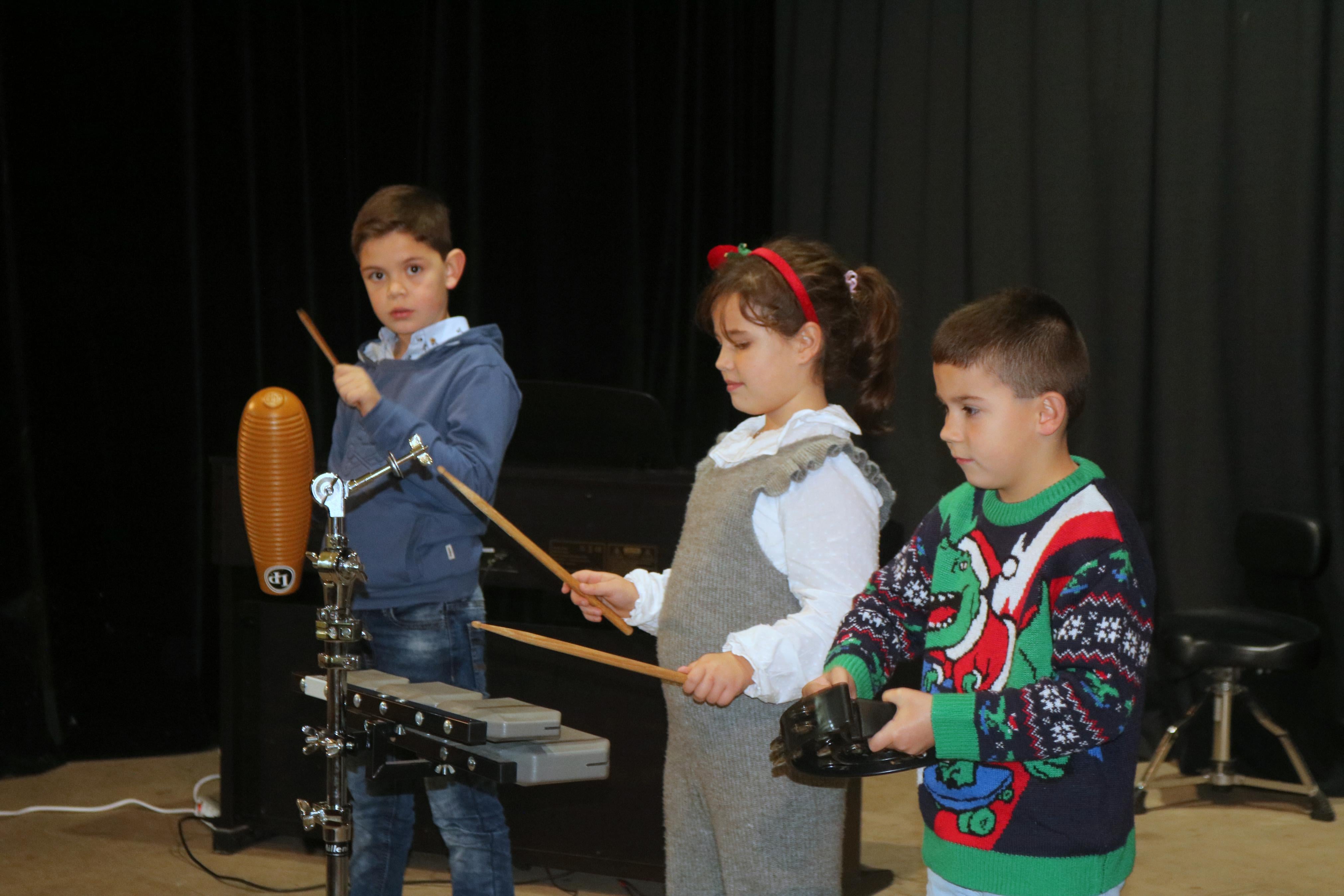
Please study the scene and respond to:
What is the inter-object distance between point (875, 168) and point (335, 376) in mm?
3160

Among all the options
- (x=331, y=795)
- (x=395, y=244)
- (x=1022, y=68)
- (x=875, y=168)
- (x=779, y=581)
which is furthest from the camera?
(x=875, y=168)

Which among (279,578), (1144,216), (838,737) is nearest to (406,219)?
(279,578)

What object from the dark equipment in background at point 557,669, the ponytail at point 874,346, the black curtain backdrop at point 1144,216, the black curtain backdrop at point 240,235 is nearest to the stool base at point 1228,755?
the black curtain backdrop at point 1144,216

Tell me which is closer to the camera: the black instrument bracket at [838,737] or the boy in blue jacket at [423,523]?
the black instrument bracket at [838,737]

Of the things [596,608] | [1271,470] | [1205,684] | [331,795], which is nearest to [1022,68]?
[1271,470]

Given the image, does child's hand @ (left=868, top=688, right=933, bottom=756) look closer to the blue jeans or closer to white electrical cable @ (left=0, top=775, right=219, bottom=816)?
the blue jeans

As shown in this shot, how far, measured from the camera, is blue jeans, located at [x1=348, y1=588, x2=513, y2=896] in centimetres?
210

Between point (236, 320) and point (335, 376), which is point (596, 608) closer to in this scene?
point (335, 376)

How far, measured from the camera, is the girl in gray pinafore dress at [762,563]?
163cm

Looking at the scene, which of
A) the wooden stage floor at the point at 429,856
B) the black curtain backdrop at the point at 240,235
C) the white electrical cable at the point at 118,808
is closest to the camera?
the wooden stage floor at the point at 429,856

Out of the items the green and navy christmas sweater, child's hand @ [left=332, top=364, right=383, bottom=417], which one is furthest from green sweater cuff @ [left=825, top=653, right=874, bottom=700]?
child's hand @ [left=332, top=364, right=383, bottom=417]

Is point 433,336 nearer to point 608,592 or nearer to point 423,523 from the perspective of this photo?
point 423,523

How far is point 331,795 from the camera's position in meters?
1.55

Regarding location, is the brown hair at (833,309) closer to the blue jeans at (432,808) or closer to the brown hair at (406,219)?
the brown hair at (406,219)
